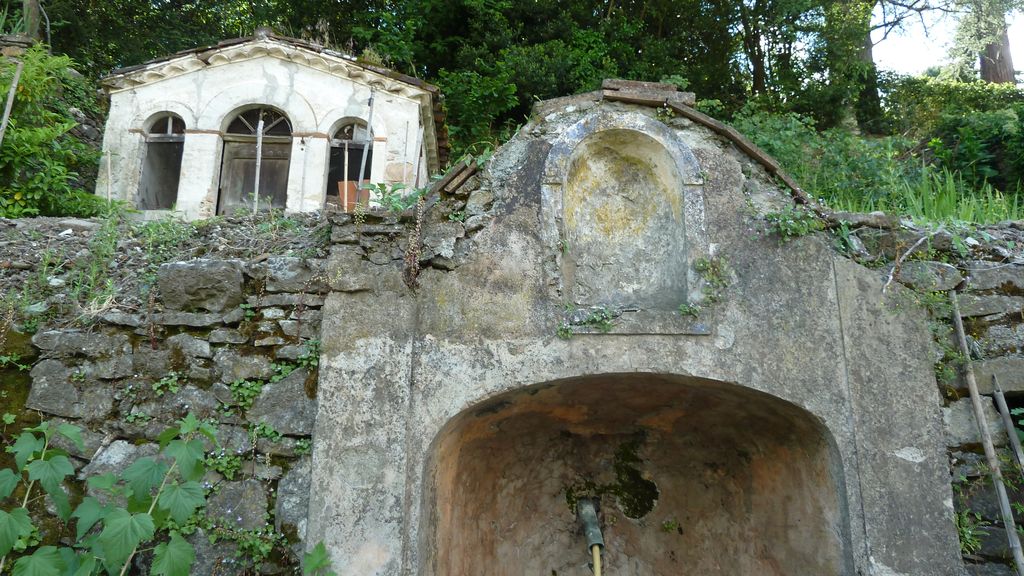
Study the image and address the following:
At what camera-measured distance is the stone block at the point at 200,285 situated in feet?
13.1

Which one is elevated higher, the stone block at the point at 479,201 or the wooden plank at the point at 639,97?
the wooden plank at the point at 639,97

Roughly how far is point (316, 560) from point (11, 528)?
1308mm

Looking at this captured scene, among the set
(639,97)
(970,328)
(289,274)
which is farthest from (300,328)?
(970,328)

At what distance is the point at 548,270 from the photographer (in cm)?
407

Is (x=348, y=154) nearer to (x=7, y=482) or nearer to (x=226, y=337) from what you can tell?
(x=226, y=337)

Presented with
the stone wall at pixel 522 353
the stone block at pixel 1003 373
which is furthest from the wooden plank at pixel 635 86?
the stone block at pixel 1003 373

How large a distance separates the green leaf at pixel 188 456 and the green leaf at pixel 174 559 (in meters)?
0.28

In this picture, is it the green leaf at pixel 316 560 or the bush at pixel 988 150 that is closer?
the green leaf at pixel 316 560

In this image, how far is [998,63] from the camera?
13.6 metres

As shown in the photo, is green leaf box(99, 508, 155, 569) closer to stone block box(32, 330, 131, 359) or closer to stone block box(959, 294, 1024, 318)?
stone block box(32, 330, 131, 359)

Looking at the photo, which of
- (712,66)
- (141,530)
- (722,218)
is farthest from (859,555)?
(712,66)

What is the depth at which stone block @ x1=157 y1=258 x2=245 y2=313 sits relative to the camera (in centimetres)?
401

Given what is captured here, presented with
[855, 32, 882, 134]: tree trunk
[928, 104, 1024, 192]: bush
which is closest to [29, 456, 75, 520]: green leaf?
[928, 104, 1024, 192]: bush

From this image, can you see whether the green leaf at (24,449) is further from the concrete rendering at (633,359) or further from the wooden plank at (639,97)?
the wooden plank at (639,97)
